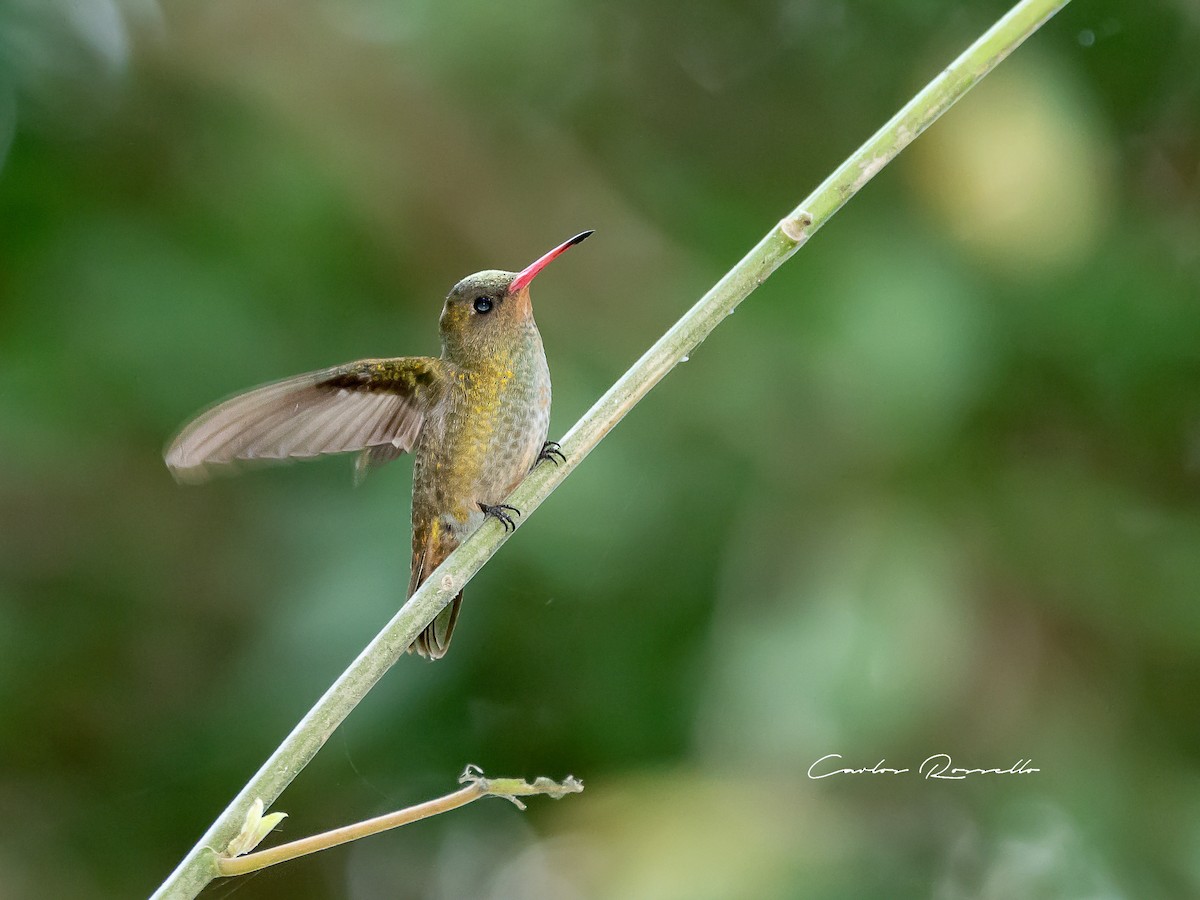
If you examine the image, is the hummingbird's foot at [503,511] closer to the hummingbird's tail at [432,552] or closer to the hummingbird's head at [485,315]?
the hummingbird's tail at [432,552]

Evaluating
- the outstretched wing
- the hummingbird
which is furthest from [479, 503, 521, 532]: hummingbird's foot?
the outstretched wing

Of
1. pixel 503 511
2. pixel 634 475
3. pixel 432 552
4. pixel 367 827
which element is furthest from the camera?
pixel 634 475

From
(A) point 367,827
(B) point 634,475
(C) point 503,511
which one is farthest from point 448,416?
(A) point 367,827

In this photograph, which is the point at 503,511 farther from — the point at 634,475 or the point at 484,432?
the point at 634,475

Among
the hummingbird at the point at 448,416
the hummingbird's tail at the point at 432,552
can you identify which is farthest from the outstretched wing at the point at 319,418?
the hummingbird's tail at the point at 432,552

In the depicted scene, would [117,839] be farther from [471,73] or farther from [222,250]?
[471,73]

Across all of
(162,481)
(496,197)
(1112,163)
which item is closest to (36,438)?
(162,481)
